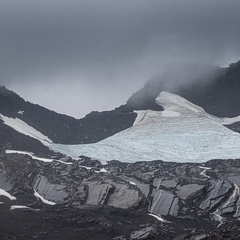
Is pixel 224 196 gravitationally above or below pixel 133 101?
below

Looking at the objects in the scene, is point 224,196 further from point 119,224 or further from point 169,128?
point 169,128

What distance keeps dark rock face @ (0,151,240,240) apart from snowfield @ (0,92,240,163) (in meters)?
16.8

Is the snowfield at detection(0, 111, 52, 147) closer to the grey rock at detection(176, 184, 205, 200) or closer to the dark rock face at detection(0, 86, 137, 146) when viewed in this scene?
the dark rock face at detection(0, 86, 137, 146)

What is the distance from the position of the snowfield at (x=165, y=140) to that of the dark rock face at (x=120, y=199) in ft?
55.1

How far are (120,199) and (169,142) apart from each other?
173 ft

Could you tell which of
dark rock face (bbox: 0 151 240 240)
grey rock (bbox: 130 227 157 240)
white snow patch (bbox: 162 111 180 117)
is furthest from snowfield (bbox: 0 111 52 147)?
grey rock (bbox: 130 227 157 240)

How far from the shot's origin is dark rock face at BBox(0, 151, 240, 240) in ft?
157

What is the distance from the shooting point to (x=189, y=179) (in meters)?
70.0

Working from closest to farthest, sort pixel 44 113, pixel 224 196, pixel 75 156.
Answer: pixel 224 196 < pixel 75 156 < pixel 44 113

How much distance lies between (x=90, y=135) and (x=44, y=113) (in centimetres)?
1928

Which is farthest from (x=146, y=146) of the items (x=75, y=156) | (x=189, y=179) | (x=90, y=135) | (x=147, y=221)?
(x=147, y=221)

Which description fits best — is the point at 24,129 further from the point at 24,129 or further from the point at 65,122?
the point at 65,122

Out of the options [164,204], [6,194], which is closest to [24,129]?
[6,194]

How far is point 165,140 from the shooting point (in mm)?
113188
